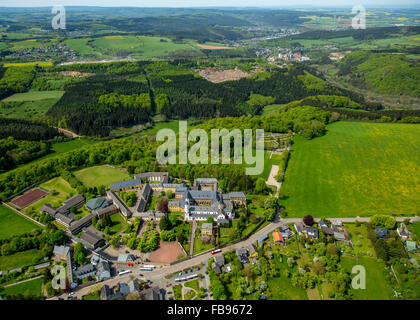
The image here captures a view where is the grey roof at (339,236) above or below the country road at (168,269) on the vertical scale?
above

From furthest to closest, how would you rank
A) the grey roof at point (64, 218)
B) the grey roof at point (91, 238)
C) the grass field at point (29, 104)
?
the grass field at point (29, 104), the grey roof at point (64, 218), the grey roof at point (91, 238)

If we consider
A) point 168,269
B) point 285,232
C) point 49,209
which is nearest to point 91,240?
point 49,209

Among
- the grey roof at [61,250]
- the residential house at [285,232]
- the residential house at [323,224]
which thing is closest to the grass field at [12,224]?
the grey roof at [61,250]

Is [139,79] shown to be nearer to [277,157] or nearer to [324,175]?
[277,157]

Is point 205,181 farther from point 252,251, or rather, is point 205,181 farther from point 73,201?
point 73,201

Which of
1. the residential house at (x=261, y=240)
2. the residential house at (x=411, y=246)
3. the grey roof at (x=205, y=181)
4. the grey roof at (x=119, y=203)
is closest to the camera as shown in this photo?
the residential house at (x=411, y=246)

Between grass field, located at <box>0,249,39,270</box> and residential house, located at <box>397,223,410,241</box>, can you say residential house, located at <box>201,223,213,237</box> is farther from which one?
residential house, located at <box>397,223,410,241</box>

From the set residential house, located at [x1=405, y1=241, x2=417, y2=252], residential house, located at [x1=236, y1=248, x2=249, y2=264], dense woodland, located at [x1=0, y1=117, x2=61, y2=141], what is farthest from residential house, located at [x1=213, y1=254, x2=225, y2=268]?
dense woodland, located at [x1=0, y1=117, x2=61, y2=141]

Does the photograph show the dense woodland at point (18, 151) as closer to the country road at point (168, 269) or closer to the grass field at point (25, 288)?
the grass field at point (25, 288)
